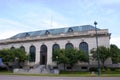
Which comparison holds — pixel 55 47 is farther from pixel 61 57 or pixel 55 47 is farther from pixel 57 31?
pixel 61 57

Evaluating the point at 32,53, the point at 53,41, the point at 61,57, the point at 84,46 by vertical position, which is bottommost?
the point at 61,57

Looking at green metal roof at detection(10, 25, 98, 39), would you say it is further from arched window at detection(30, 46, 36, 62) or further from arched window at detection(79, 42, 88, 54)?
arched window at detection(79, 42, 88, 54)

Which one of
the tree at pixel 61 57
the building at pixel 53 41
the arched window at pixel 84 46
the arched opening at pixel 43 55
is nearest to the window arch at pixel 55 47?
the building at pixel 53 41

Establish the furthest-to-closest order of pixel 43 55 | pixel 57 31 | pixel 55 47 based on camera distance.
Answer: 1. pixel 57 31
2. pixel 43 55
3. pixel 55 47

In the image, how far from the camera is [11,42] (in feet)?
241

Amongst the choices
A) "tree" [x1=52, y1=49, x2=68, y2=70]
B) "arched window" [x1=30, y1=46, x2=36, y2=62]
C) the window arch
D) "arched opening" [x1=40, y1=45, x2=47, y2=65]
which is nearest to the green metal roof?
"arched window" [x1=30, y1=46, x2=36, y2=62]

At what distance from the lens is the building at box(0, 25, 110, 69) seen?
60.4 meters

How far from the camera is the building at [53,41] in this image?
60.4m

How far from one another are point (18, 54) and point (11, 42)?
10865mm

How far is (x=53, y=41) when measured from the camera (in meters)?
65.9

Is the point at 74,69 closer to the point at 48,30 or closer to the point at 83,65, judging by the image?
Answer: the point at 83,65

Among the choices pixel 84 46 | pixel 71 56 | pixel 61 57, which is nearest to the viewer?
pixel 61 57

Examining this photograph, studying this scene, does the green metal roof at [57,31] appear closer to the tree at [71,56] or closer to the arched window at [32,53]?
the arched window at [32,53]

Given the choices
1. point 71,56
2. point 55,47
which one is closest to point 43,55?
point 55,47
